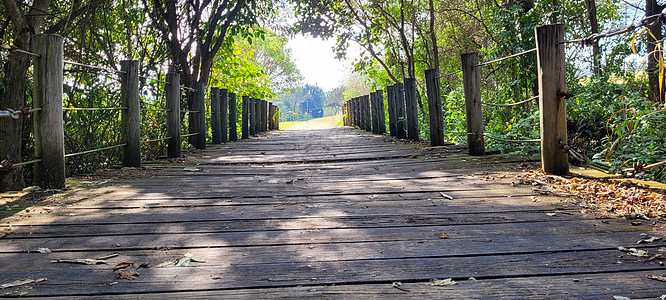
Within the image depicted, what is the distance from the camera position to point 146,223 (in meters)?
2.36

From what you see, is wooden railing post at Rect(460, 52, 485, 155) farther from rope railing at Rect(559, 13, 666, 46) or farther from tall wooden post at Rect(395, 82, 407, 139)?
tall wooden post at Rect(395, 82, 407, 139)

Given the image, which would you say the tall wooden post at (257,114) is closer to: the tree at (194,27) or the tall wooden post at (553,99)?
the tree at (194,27)

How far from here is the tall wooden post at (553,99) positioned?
11.0 feet

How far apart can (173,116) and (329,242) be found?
439 centimetres

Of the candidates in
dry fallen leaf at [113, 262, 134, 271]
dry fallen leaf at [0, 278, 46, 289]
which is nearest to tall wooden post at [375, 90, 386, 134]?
dry fallen leaf at [113, 262, 134, 271]

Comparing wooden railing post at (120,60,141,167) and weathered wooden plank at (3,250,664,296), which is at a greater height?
wooden railing post at (120,60,141,167)

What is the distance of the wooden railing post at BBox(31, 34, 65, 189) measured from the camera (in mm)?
3176

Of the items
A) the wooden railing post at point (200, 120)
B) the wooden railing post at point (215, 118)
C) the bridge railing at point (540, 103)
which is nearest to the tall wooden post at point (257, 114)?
the wooden railing post at point (215, 118)

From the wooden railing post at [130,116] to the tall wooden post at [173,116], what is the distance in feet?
3.58

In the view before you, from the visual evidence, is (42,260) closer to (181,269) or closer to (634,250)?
(181,269)

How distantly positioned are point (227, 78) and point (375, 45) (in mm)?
3922

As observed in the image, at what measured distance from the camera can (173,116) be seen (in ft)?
19.3

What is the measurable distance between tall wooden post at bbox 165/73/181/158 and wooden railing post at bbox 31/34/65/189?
2.47 m

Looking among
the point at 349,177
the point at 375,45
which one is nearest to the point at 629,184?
the point at 349,177
